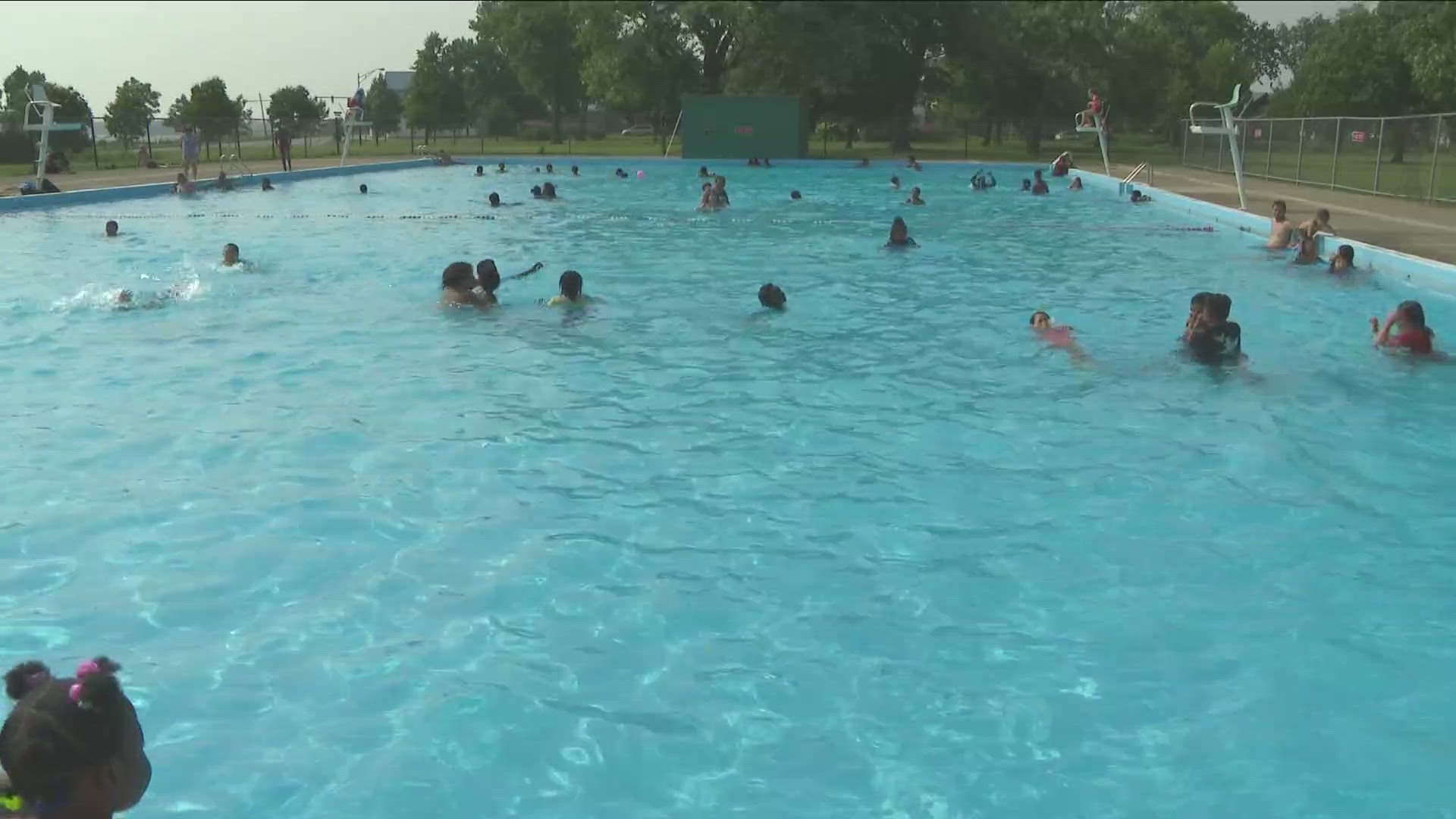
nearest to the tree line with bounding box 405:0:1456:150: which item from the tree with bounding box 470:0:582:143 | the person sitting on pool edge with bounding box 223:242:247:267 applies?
the tree with bounding box 470:0:582:143

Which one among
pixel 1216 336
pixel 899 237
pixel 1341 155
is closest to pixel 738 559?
pixel 1216 336

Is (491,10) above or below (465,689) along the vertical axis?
above

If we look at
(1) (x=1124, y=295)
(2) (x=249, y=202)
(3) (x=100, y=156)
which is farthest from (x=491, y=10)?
(1) (x=1124, y=295)

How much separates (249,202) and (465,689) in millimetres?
24151

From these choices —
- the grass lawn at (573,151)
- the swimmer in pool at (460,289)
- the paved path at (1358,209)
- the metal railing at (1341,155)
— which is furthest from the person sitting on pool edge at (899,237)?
the grass lawn at (573,151)

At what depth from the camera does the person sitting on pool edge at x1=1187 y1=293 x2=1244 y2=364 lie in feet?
33.9

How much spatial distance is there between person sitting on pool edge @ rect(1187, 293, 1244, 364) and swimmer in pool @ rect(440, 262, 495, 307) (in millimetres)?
7352

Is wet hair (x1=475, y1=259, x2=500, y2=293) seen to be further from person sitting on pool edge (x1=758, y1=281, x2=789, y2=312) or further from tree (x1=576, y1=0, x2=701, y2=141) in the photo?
tree (x1=576, y1=0, x2=701, y2=141)

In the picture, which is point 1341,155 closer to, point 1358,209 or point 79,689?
point 1358,209

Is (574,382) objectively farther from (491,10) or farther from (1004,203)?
(491,10)

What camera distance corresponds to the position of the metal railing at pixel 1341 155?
28.8 m

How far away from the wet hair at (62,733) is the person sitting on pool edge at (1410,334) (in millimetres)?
11263

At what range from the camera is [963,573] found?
6.15 metres

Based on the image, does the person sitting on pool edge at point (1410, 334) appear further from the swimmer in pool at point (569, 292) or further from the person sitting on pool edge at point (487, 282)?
the person sitting on pool edge at point (487, 282)
